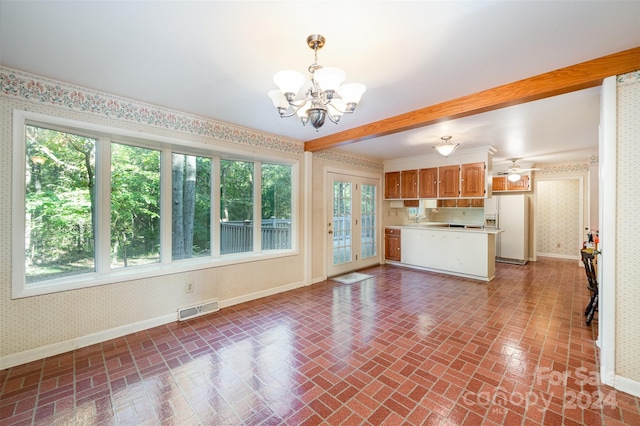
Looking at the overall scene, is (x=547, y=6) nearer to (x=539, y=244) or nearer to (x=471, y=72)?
(x=471, y=72)

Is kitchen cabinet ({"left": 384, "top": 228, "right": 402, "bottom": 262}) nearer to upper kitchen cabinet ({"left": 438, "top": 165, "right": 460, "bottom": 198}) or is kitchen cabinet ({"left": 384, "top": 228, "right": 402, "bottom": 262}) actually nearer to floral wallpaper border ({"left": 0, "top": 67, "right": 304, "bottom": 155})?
upper kitchen cabinet ({"left": 438, "top": 165, "right": 460, "bottom": 198})

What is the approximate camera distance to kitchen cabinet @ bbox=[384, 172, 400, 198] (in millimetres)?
6110

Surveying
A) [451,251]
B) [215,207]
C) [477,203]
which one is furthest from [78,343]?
[477,203]

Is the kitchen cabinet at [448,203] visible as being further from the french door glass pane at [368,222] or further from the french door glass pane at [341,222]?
the french door glass pane at [341,222]

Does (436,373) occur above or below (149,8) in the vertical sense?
below

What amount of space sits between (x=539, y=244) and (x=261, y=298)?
7798 millimetres

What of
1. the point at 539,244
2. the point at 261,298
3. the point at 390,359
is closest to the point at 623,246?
the point at 390,359

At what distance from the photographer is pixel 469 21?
Answer: 1568 millimetres

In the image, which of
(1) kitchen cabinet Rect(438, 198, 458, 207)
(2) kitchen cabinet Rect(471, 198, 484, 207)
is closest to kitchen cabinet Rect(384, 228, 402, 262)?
(1) kitchen cabinet Rect(438, 198, 458, 207)

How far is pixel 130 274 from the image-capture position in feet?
9.36

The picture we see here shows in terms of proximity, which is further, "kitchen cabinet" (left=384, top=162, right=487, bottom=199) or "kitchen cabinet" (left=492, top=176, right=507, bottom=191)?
"kitchen cabinet" (left=492, top=176, right=507, bottom=191)

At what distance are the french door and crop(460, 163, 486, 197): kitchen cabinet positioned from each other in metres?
1.82

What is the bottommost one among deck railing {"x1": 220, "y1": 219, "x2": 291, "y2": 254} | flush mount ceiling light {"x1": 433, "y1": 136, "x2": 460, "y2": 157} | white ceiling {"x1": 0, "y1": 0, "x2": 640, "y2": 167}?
deck railing {"x1": 220, "y1": 219, "x2": 291, "y2": 254}

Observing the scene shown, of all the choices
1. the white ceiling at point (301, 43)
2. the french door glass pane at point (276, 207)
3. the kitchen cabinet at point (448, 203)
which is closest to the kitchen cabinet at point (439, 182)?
the kitchen cabinet at point (448, 203)
